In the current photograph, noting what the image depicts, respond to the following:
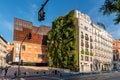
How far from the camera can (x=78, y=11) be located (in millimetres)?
69750

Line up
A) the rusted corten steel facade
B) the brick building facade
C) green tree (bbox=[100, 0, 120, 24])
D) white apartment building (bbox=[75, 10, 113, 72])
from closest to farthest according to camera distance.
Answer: green tree (bbox=[100, 0, 120, 24]), white apartment building (bbox=[75, 10, 113, 72]), the rusted corten steel facade, the brick building facade

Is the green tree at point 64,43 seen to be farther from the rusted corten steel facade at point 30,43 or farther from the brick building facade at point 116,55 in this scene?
the brick building facade at point 116,55

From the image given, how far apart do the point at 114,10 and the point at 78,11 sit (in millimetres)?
56822

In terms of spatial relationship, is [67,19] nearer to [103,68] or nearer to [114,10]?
[103,68]

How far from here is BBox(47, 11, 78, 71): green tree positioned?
63.7m

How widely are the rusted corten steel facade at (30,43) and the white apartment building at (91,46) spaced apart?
717 inches

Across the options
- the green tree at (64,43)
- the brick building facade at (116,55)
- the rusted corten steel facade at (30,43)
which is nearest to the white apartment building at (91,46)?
the green tree at (64,43)

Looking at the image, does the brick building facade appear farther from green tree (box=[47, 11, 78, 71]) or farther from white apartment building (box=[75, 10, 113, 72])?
green tree (box=[47, 11, 78, 71])

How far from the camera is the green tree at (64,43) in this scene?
63688 millimetres

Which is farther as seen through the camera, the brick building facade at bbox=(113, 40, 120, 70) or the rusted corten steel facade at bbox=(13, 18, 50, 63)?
the brick building facade at bbox=(113, 40, 120, 70)

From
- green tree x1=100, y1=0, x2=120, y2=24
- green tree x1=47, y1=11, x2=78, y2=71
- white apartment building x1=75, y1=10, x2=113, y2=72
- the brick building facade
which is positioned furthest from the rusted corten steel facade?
green tree x1=100, y1=0, x2=120, y2=24

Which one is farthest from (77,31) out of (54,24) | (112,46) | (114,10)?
(114,10)

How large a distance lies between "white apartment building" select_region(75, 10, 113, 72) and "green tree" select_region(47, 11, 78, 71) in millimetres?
2670

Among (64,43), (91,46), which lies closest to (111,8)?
(64,43)
